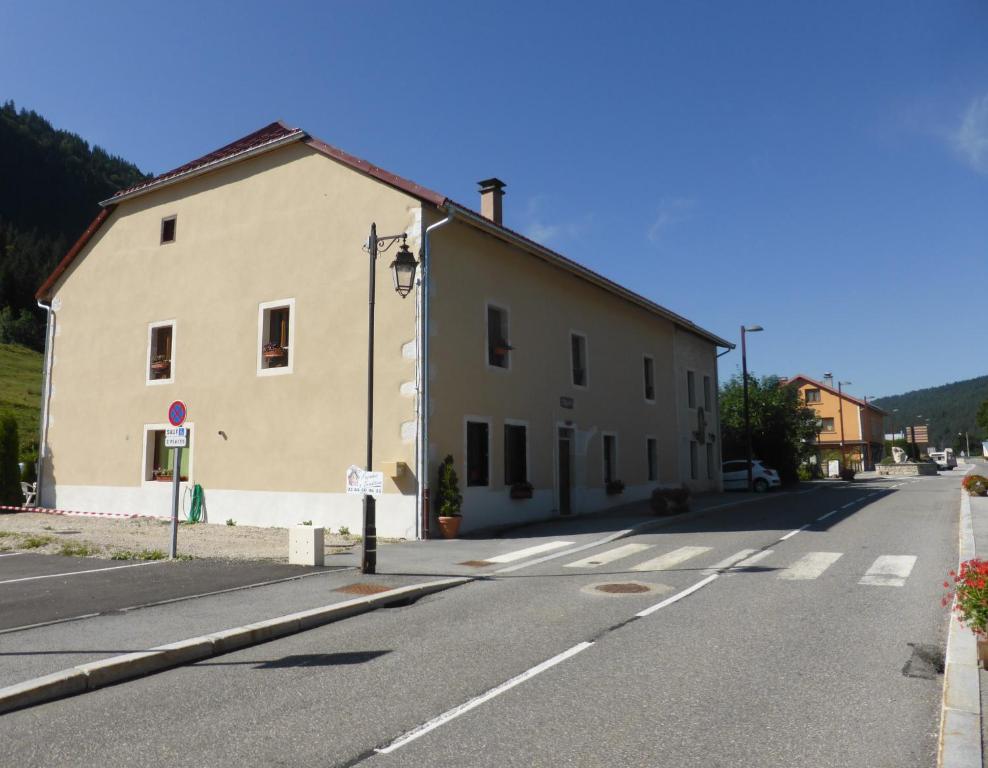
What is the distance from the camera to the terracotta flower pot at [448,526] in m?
15.4

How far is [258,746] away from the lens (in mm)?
4512

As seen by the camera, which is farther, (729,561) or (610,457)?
(610,457)

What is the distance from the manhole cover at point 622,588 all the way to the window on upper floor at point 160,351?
14.4 meters

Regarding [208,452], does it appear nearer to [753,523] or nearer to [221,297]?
[221,297]

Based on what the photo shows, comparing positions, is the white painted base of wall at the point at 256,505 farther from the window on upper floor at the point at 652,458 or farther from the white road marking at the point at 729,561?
the window on upper floor at the point at 652,458

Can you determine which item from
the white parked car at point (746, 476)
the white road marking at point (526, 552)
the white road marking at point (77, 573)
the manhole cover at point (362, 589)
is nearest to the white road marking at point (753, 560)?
the white road marking at point (526, 552)

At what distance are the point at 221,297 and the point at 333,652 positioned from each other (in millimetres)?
14103

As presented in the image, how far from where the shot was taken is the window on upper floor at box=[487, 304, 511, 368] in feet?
60.1

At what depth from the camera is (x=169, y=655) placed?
21.5ft

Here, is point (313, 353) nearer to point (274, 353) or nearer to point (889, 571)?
point (274, 353)

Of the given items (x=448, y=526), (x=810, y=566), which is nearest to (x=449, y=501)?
(x=448, y=526)

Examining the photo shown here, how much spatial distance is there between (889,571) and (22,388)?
4923cm

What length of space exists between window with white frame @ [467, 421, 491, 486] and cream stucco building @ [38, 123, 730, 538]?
54mm

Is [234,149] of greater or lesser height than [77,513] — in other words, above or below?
above
